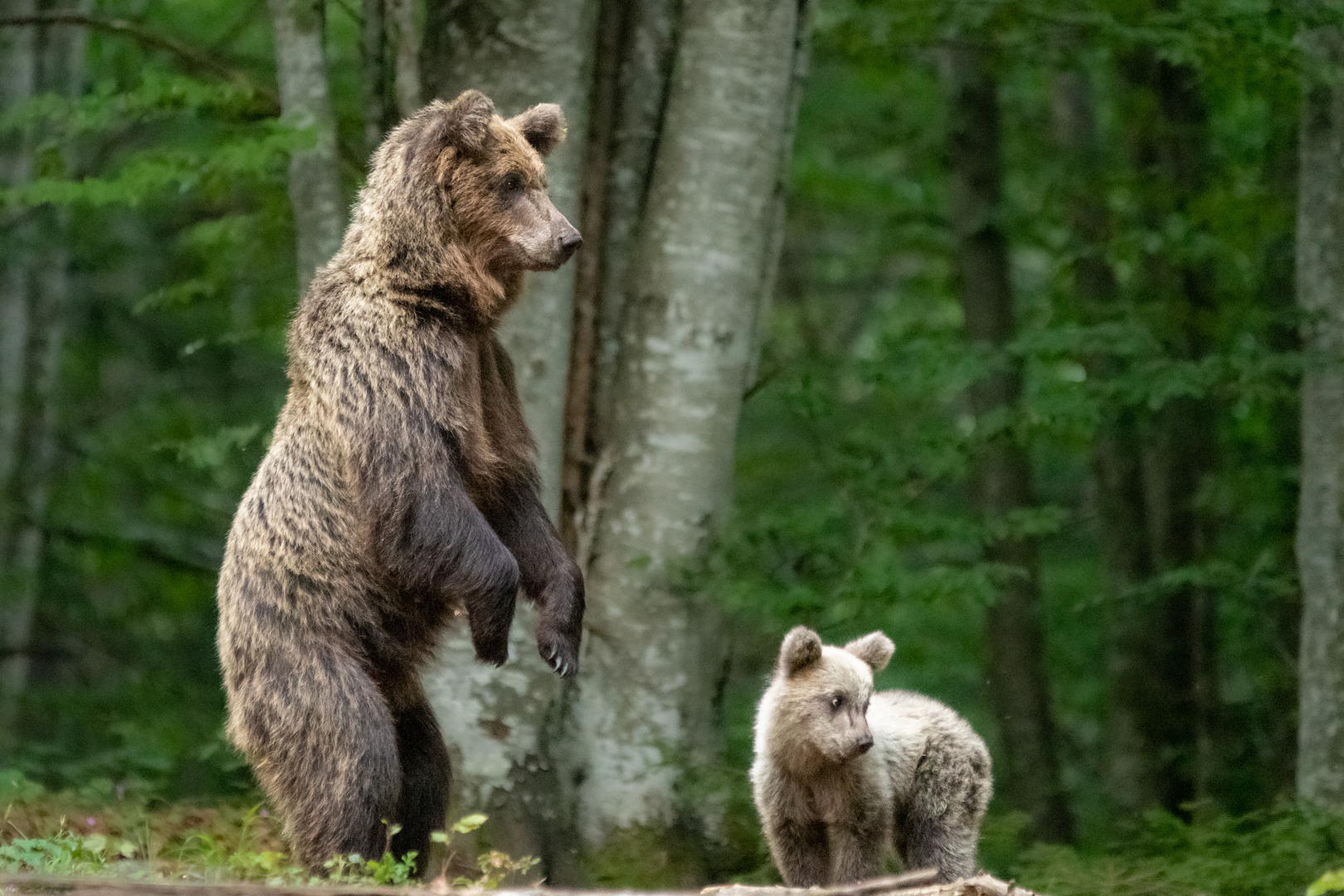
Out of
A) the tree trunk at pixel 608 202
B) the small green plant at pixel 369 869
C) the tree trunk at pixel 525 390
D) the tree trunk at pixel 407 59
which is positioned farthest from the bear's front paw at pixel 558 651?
the tree trunk at pixel 407 59

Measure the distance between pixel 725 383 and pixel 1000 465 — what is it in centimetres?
565

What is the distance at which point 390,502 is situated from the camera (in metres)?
4.67

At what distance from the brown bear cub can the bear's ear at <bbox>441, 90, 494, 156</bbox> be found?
217 cm

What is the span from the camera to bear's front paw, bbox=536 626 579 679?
4984 mm

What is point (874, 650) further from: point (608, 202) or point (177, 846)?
point (177, 846)

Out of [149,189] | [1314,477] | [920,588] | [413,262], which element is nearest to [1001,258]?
[1314,477]

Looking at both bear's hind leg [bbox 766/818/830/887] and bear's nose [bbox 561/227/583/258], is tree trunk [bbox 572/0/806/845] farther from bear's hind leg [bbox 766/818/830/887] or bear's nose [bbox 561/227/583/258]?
bear's nose [bbox 561/227/583/258]

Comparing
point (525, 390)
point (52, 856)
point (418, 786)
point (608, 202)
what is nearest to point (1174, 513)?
point (608, 202)

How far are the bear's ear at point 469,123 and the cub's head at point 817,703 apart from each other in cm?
217

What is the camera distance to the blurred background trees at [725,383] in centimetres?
729

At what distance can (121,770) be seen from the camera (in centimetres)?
852

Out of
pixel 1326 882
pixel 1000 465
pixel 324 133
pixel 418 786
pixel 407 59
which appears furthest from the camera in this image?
pixel 1000 465

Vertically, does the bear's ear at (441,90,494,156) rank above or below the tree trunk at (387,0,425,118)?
below

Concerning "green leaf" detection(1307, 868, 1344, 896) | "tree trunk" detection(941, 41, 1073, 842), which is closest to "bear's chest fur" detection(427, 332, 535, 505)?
"green leaf" detection(1307, 868, 1344, 896)
